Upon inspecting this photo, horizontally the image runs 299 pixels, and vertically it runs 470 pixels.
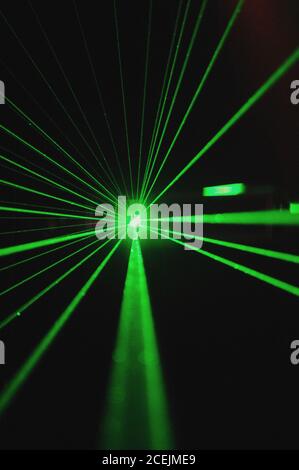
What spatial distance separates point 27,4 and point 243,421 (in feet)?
22.5

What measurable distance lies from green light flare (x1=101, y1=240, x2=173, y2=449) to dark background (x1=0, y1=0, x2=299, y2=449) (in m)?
0.07

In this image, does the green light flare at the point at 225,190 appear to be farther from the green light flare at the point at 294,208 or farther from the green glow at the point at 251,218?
the green light flare at the point at 294,208

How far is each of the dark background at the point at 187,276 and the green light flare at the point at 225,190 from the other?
276 mm

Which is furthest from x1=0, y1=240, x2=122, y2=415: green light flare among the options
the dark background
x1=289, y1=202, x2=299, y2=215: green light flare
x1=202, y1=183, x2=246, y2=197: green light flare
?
x1=202, y1=183, x2=246, y2=197: green light flare

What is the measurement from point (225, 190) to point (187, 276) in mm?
Answer: 7989

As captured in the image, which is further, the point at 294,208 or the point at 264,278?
the point at 294,208

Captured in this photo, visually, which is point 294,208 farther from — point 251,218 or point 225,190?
point 225,190

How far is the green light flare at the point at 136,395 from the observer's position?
58.3 inches

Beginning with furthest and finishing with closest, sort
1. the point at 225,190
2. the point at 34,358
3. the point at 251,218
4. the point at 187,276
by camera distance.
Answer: the point at 225,190 < the point at 251,218 < the point at 187,276 < the point at 34,358

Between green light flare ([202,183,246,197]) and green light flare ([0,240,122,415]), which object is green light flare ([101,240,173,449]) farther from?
green light flare ([202,183,246,197])

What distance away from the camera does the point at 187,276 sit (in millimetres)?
4867

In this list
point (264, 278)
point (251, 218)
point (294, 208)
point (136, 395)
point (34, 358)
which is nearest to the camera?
point (136, 395)

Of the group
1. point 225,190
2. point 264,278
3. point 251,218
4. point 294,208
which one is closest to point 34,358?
point 264,278
